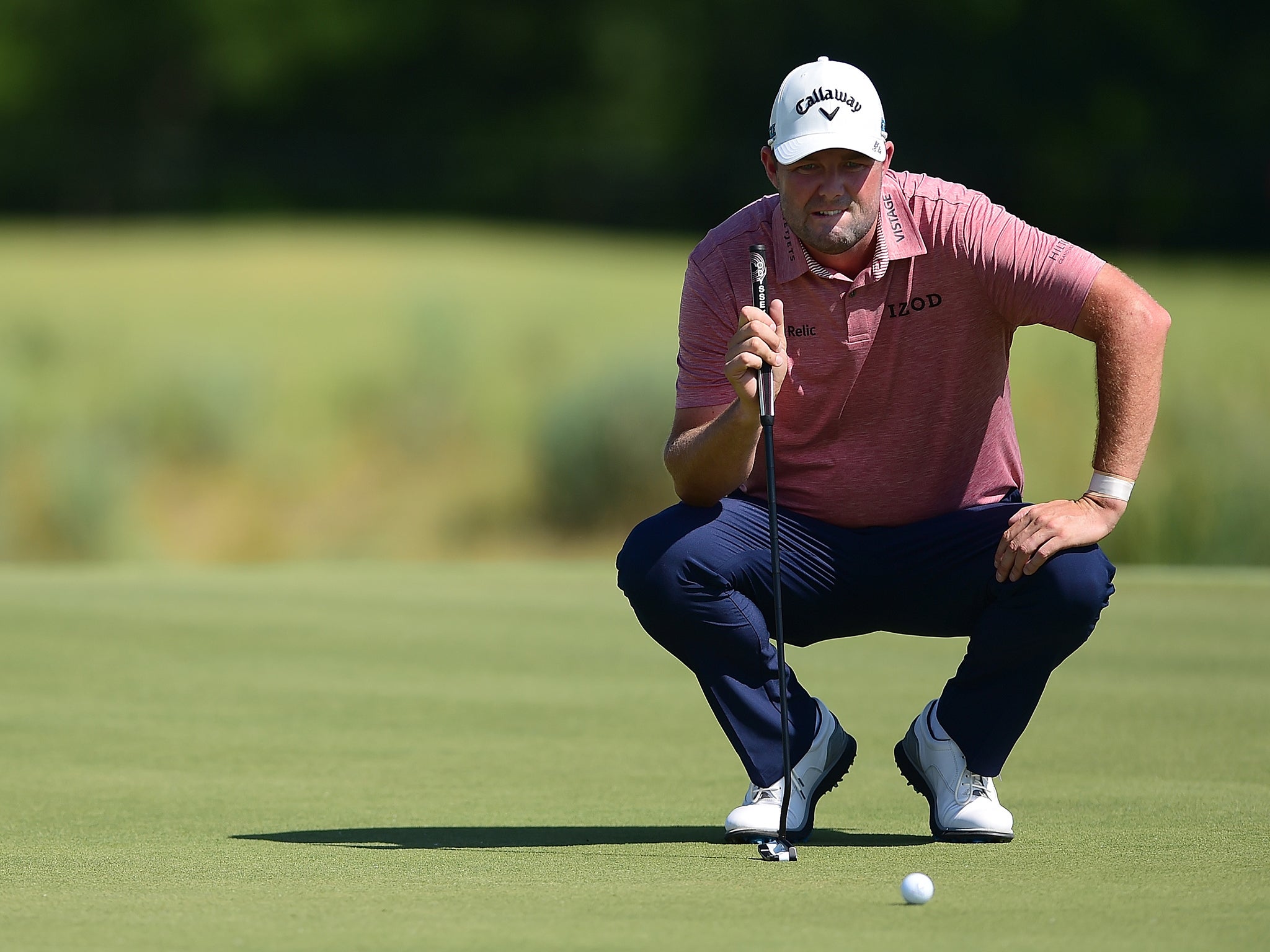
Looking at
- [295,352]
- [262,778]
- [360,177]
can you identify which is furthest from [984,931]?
[360,177]

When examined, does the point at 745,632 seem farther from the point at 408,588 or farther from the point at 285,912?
the point at 408,588

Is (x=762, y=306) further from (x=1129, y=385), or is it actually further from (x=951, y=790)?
(x=951, y=790)

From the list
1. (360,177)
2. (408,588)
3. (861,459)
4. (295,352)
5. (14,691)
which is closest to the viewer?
(861,459)

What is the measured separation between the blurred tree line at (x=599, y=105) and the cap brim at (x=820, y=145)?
1233 inches

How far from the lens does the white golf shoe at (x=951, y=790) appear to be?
4191 millimetres

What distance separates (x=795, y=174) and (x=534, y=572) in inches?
221

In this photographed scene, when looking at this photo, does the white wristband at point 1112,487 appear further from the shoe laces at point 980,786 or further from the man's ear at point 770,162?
the man's ear at point 770,162

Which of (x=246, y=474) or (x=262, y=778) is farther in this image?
(x=246, y=474)

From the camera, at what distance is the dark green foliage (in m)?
14.8

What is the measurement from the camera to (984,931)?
3.29m

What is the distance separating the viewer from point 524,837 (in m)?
4.33

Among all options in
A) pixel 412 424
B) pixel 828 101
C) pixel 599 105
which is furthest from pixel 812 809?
pixel 599 105

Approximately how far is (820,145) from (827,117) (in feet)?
0.23

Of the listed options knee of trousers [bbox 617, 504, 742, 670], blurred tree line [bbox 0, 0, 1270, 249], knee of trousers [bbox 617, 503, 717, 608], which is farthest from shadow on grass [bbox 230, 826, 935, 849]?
blurred tree line [bbox 0, 0, 1270, 249]
